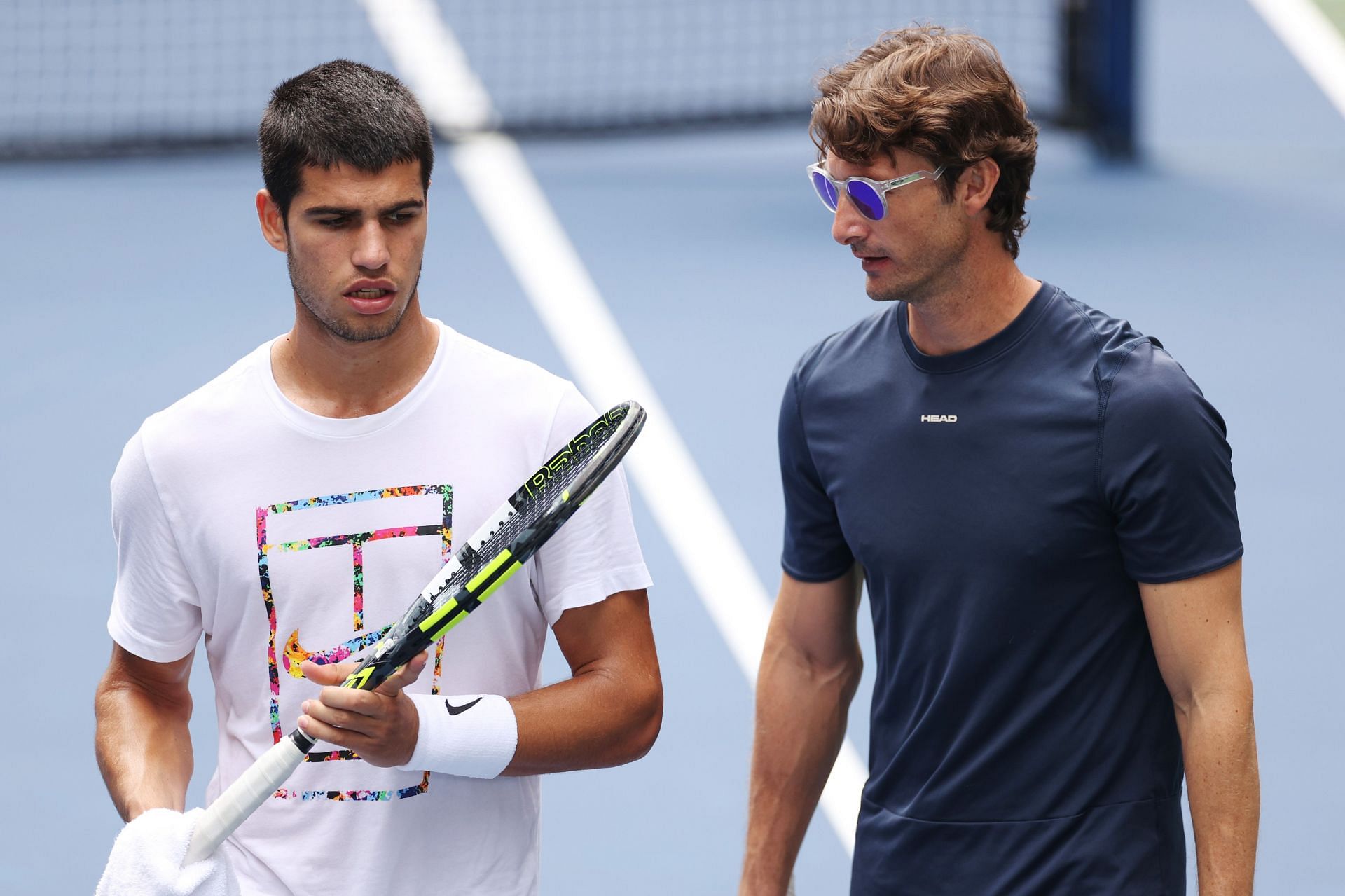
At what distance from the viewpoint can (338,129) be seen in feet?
9.96

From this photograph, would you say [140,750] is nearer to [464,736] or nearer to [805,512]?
[464,736]

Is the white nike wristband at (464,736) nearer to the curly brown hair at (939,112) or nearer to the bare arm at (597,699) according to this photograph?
the bare arm at (597,699)

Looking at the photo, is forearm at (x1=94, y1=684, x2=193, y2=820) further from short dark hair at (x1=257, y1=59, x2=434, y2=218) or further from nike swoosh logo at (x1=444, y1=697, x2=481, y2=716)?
short dark hair at (x1=257, y1=59, x2=434, y2=218)

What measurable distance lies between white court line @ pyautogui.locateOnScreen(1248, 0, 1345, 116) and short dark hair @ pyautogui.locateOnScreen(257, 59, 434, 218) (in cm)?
1005

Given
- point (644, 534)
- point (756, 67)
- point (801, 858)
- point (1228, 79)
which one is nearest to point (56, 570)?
point (644, 534)

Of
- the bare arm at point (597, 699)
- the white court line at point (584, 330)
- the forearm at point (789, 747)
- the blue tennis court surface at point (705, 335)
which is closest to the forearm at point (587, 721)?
the bare arm at point (597, 699)

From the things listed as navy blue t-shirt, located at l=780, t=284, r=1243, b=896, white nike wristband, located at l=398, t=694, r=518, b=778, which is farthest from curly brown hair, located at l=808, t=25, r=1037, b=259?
white nike wristband, located at l=398, t=694, r=518, b=778

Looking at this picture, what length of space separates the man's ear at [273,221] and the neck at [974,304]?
3.38 feet

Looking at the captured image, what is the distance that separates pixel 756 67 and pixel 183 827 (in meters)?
10.2

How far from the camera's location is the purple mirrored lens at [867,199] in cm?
316

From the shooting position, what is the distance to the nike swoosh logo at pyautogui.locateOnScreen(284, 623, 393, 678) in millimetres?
3076

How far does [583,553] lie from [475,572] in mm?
258

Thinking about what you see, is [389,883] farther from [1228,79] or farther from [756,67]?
[1228,79]

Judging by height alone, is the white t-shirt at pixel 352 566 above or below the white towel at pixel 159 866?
above
